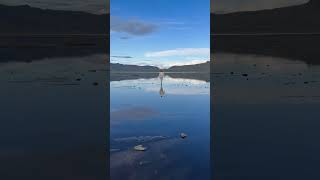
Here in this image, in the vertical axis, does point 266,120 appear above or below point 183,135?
above

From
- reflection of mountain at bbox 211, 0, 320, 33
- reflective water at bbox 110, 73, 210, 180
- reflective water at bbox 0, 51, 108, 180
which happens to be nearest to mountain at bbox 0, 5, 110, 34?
reflective water at bbox 0, 51, 108, 180

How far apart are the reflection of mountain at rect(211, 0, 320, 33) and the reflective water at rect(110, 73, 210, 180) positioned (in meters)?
1.08

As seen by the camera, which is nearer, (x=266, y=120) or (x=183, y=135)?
(x=266, y=120)

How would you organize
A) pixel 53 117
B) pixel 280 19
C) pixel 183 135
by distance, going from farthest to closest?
pixel 183 135 < pixel 53 117 < pixel 280 19

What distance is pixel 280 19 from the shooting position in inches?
90.0

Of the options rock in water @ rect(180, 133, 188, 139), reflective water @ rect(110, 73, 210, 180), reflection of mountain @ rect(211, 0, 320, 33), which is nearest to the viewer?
reflection of mountain @ rect(211, 0, 320, 33)

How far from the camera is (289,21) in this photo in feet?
7.54

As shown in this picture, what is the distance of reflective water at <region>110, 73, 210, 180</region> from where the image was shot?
3010 millimetres

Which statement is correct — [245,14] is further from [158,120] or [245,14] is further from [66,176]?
[158,120]

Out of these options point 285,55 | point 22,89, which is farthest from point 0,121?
point 285,55

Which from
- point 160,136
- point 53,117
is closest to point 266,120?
point 53,117

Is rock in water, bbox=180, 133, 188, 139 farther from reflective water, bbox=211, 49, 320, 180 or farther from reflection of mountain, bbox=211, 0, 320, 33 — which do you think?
reflection of mountain, bbox=211, 0, 320, 33

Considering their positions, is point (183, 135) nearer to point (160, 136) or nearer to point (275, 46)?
point (160, 136)

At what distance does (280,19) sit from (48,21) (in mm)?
1762
